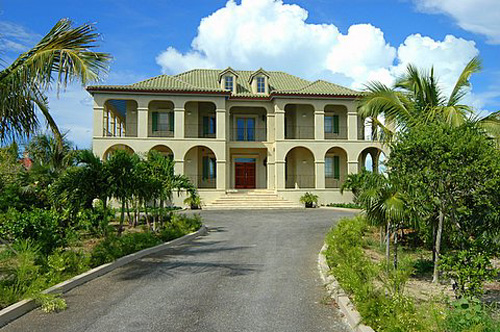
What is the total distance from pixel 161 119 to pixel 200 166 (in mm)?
4494

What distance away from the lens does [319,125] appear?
28.4 meters

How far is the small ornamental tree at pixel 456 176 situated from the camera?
5.73 metres

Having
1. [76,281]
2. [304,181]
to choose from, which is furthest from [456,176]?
[304,181]

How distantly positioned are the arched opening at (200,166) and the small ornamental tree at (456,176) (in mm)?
23304

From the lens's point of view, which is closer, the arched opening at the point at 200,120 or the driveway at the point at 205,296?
the driveway at the point at 205,296

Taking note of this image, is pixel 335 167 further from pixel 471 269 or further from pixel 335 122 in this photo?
pixel 471 269

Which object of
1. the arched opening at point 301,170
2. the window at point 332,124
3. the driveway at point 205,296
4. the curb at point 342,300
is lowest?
the driveway at point 205,296

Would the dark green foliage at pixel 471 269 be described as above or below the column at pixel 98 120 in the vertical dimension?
below

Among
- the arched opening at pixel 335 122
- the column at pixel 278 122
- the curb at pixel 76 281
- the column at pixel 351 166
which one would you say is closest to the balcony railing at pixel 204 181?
the column at pixel 278 122

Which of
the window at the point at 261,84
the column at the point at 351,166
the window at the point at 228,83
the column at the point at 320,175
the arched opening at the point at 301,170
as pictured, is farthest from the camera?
the arched opening at the point at 301,170

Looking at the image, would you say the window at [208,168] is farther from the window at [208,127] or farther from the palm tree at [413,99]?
the palm tree at [413,99]

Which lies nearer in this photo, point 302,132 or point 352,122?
point 352,122

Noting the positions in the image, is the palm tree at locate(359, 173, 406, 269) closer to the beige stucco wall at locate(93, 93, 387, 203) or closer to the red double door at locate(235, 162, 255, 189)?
the beige stucco wall at locate(93, 93, 387, 203)

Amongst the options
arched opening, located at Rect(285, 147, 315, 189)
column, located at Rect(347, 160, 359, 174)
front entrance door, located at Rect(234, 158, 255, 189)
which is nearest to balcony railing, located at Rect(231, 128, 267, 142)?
front entrance door, located at Rect(234, 158, 255, 189)
